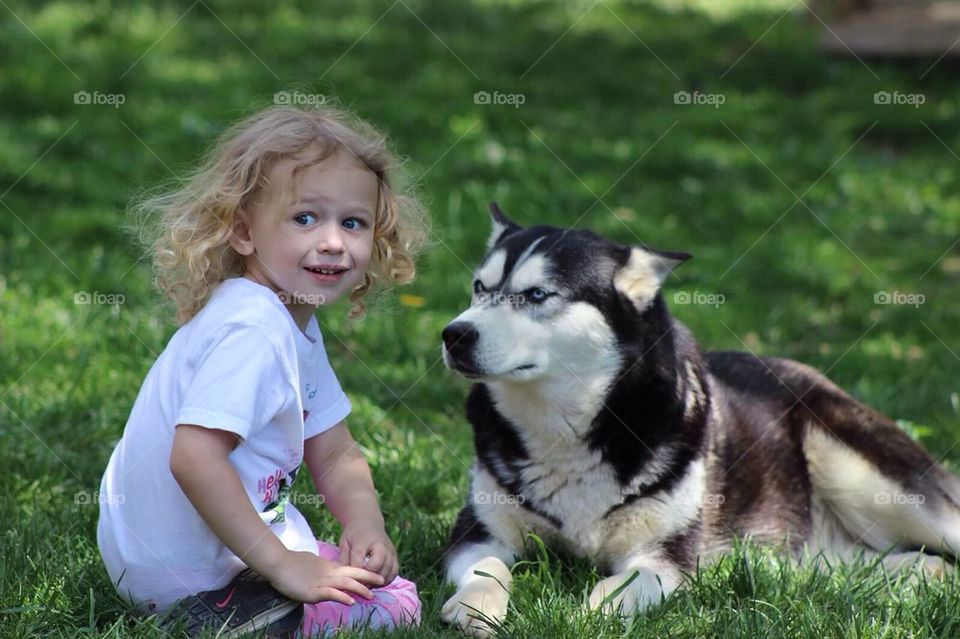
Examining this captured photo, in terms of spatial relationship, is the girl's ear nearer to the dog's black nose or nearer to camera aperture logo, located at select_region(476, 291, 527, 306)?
the dog's black nose

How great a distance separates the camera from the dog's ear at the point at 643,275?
3.76 metres

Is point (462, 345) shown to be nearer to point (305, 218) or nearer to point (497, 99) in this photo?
point (305, 218)

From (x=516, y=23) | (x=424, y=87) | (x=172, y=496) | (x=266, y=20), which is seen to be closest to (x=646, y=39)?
(x=516, y=23)

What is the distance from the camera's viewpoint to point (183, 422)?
272cm

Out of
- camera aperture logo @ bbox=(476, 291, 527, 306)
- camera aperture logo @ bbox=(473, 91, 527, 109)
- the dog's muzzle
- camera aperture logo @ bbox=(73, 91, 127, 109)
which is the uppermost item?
camera aperture logo @ bbox=(473, 91, 527, 109)

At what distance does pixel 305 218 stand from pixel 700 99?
6967mm

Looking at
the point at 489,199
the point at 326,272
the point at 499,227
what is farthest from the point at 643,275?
the point at 489,199

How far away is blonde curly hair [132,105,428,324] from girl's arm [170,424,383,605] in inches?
16.7

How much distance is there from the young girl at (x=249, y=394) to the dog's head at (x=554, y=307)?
1.74ft

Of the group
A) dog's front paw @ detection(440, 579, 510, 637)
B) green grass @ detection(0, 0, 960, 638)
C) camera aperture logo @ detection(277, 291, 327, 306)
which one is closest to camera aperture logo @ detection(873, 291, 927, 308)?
green grass @ detection(0, 0, 960, 638)

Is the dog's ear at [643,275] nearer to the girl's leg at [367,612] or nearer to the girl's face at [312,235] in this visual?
the girl's face at [312,235]

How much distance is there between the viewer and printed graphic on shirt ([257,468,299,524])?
296 cm

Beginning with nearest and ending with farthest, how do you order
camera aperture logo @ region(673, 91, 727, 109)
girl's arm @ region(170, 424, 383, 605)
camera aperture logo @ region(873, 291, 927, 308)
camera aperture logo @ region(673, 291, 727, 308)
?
girl's arm @ region(170, 424, 383, 605) < camera aperture logo @ region(673, 291, 727, 308) < camera aperture logo @ region(873, 291, 927, 308) < camera aperture logo @ region(673, 91, 727, 109)

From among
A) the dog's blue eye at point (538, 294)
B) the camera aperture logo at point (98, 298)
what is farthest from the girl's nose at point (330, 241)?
the camera aperture logo at point (98, 298)
